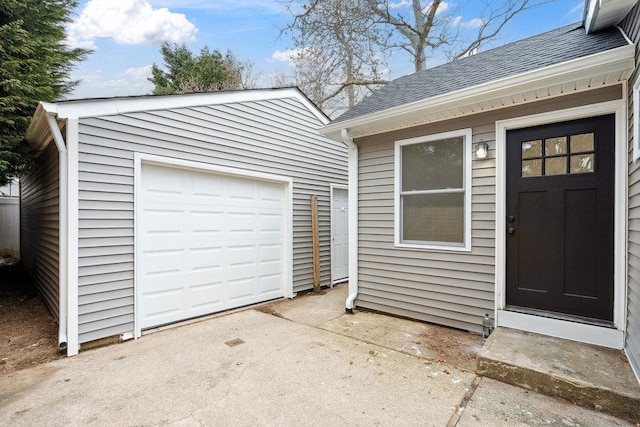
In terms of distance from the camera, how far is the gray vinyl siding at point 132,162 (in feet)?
10.8

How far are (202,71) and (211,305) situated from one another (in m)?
11.9

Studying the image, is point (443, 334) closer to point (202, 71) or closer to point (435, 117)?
point (435, 117)

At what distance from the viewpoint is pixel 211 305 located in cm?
440

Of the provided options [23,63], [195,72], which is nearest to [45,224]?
[23,63]

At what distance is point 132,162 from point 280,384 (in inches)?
117

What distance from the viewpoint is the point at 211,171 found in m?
4.36

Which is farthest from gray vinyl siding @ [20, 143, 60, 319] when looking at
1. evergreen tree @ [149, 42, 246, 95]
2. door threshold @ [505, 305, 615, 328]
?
evergreen tree @ [149, 42, 246, 95]

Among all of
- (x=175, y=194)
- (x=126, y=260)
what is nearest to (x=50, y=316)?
(x=126, y=260)

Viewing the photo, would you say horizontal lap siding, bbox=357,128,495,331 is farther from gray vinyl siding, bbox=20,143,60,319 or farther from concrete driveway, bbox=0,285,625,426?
gray vinyl siding, bbox=20,143,60,319

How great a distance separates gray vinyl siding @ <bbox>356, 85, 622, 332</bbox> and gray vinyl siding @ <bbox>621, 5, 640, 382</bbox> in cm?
45

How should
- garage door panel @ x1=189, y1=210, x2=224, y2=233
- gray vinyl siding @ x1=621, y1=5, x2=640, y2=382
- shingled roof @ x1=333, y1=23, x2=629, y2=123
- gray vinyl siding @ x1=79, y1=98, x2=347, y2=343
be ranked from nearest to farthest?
gray vinyl siding @ x1=621, y1=5, x2=640, y2=382, shingled roof @ x1=333, y1=23, x2=629, y2=123, gray vinyl siding @ x1=79, y1=98, x2=347, y2=343, garage door panel @ x1=189, y1=210, x2=224, y2=233

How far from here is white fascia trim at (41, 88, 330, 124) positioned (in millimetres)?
3179

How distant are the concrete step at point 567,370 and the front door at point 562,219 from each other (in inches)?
15.3

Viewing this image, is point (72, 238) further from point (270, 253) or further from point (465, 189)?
point (465, 189)
